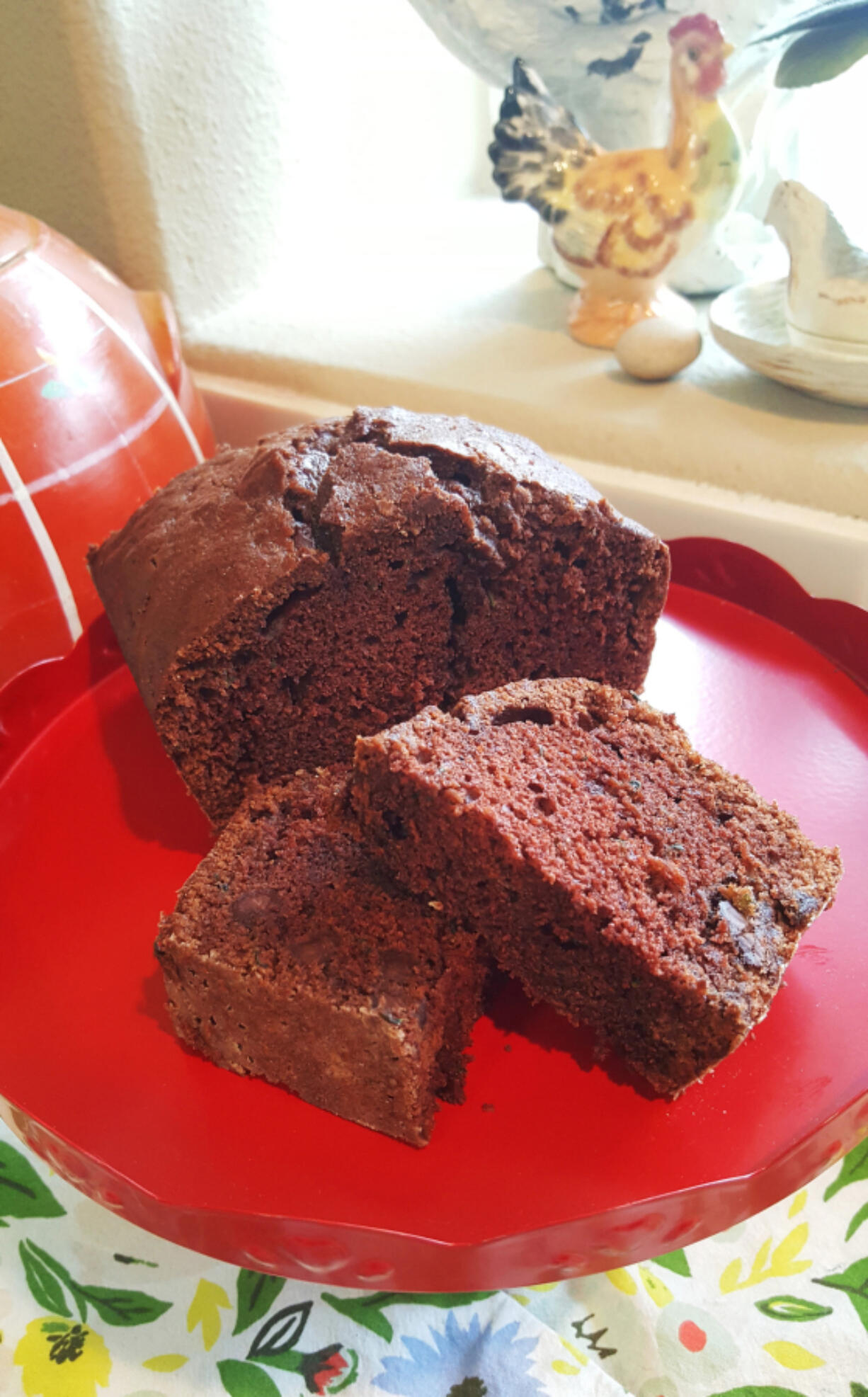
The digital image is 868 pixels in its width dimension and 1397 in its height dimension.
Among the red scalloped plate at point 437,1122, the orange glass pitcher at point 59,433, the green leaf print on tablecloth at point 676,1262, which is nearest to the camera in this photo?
the red scalloped plate at point 437,1122

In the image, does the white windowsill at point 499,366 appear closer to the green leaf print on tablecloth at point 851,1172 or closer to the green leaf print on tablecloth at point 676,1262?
the green leaf print on tablecloth at point 851,1172

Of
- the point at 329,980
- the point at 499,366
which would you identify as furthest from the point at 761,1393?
the point at 499,366

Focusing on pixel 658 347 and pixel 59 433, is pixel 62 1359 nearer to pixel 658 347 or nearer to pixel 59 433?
pixel 59 433

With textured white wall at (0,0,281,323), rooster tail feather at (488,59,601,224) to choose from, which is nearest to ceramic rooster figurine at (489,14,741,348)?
rooster tail feather at (488,59,601,224)

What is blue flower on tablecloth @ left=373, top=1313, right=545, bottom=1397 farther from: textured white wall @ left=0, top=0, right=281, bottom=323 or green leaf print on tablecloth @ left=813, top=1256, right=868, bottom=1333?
textured white wall @ left=0, top=0, right=281, bottom=323

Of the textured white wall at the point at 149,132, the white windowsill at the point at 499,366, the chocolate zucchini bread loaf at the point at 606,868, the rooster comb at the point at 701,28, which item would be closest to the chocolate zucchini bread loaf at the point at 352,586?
the chocolate zucchini bread loaf at the point at 606,868
